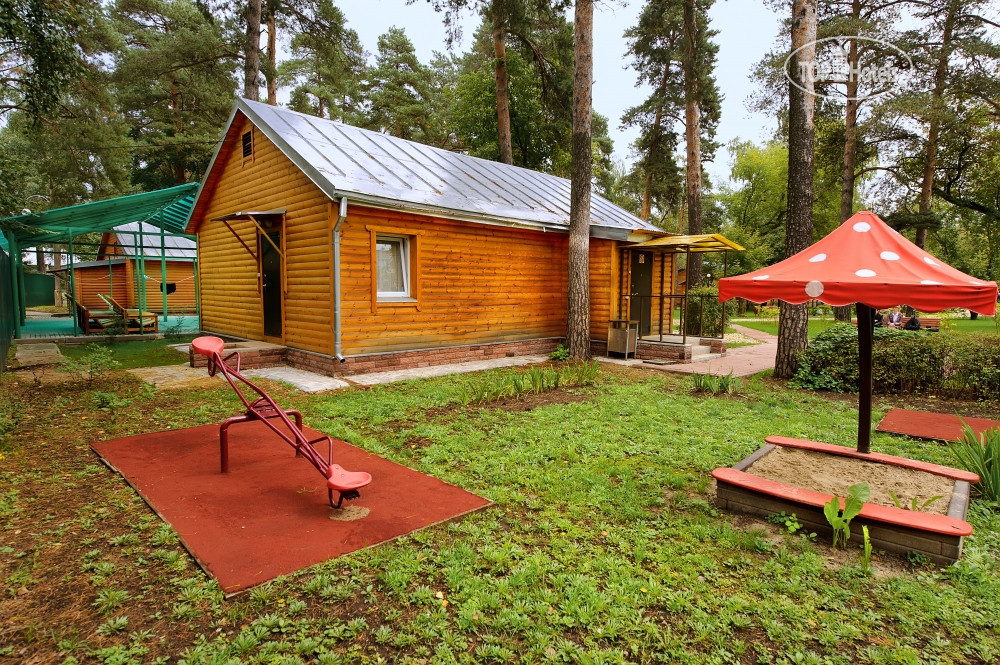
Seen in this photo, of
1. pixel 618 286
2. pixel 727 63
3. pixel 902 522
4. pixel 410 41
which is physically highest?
pixel 410 41

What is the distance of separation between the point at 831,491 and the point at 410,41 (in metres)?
31.9

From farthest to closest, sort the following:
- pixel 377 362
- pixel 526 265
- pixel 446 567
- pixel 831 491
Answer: pixel 526 265 < pixel 377 362 < pixel 831 491 < pixel 446 567

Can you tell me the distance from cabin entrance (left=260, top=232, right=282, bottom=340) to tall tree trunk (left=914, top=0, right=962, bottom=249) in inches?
745

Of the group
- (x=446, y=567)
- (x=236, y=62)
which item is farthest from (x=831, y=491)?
(x=236, y=62)

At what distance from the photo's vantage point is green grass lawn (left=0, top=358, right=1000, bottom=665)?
89.9 inches

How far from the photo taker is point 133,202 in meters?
12.3

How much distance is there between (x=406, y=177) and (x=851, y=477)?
8.86m

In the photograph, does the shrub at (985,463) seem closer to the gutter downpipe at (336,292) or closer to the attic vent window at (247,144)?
the gutter downpipe at (336,292)

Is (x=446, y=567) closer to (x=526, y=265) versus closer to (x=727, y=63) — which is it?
(x=526, y=265)

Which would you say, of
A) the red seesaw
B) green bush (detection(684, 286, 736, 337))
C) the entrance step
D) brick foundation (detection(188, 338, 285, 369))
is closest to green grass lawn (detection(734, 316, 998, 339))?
green bush (detection(684, 286, 736, 337))

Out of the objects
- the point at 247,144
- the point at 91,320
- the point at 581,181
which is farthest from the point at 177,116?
the point at 581,181

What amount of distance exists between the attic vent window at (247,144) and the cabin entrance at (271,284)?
2044 mm

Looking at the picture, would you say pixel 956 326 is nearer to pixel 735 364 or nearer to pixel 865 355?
pixel 735 364

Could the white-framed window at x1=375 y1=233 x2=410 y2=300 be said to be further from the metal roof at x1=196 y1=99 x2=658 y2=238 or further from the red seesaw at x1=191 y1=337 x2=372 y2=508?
the red seesaw at x1=191 y1=337 x2=372 y2=508
